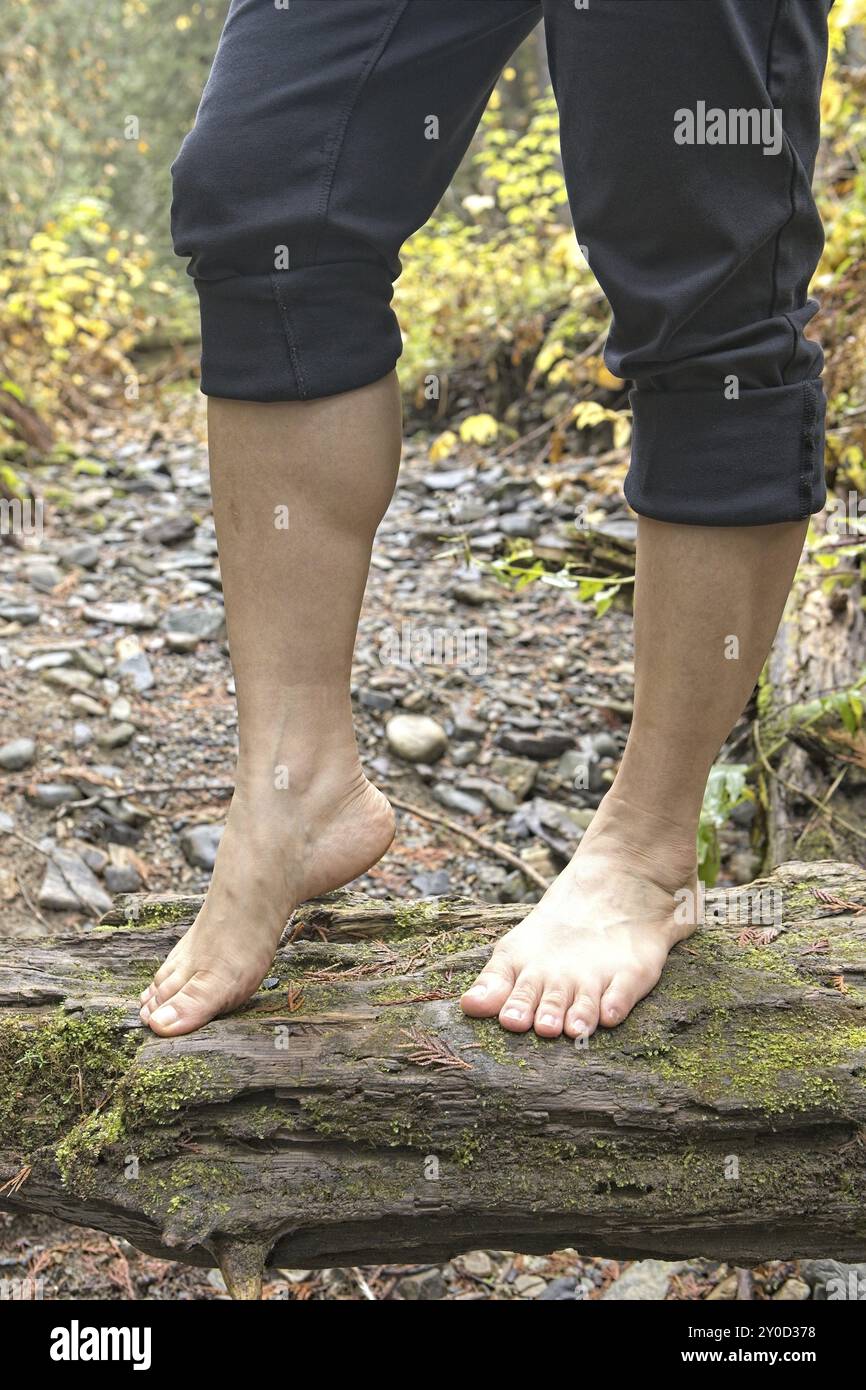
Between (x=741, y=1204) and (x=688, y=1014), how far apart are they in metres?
0.22

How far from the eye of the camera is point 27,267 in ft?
20.0

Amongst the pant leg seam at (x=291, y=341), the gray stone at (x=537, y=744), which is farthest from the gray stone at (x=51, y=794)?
the pant leg seam at (x=291, y=341)

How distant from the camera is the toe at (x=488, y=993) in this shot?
139 cm

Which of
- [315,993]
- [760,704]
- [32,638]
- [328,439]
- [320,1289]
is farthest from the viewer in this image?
[32,638]

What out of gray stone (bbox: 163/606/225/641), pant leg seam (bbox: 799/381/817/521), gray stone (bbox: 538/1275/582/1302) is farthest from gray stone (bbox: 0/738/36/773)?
pant leg seam (bbox: 799/381/817/521)

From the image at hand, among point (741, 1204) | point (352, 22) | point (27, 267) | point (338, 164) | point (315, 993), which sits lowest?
point (741, 1204)

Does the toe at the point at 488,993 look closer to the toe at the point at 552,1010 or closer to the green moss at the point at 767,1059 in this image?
the toe at the point at 552,1010

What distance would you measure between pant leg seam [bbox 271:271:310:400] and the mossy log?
0.75 meters

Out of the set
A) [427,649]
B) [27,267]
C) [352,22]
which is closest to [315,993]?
[352,22]

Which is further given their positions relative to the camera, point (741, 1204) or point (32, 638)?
point (32, 638)

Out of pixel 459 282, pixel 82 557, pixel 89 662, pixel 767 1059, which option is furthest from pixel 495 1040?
pixel 459 282

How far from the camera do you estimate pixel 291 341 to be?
1297 mm

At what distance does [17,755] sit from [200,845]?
544mm

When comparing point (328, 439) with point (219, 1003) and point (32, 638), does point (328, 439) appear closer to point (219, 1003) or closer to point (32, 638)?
point (219, 1003)
